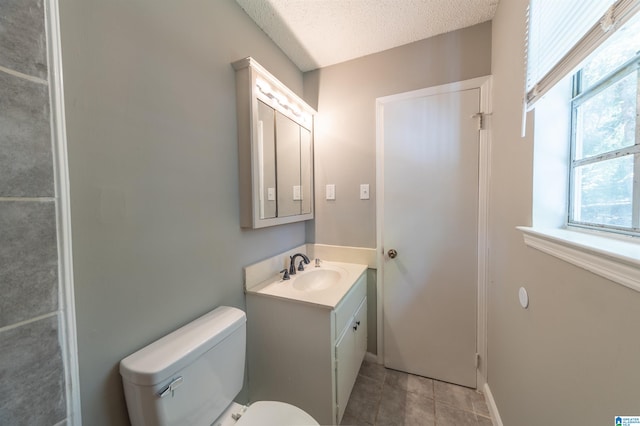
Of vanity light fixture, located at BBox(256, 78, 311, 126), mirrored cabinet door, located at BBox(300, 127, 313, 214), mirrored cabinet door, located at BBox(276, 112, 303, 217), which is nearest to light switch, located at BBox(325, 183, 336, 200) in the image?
mirrored cabinet door, located at BBox(300, 127, 313, 214)

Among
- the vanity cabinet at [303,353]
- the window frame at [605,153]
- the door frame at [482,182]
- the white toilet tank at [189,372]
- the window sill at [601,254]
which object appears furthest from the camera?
the door frame at [482,182]

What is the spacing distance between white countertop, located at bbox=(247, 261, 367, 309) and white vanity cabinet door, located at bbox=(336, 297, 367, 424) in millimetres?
227

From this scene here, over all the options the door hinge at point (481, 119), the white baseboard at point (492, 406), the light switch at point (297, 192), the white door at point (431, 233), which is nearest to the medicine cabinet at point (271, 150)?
the light switch at point (297, 192)

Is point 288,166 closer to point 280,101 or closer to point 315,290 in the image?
point 280,101

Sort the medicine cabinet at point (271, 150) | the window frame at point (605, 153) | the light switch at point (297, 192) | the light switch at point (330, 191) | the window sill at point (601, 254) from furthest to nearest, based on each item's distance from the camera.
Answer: the light switch at point (330, 191)
the light switch at point (297, 192)
the medicine cabinet at point (271, 150)
the window frame at point (605, 153)
the window sill at point (601, 254)

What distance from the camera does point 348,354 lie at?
132cm

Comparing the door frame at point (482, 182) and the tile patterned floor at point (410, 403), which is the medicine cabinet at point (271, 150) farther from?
the tile patterned floor at point (410, 403)

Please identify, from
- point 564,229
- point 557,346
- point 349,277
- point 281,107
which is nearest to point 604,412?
point 557,346

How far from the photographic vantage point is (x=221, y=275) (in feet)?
3.83

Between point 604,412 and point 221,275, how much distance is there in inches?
54.9

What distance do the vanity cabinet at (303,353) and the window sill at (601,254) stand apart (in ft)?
2.93

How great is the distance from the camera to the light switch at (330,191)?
186 cm

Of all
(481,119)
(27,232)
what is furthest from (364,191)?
(27,232)

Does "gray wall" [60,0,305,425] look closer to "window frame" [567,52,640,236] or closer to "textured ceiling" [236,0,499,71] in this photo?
"textured ceiling" [236,0,499,71]
